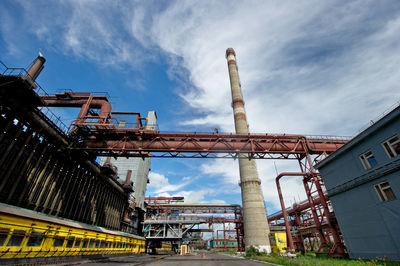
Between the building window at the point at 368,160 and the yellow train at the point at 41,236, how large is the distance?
58.9 feet

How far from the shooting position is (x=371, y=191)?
33.0ft

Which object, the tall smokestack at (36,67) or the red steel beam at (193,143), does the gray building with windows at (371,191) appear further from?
the tall smokestack at (36,67)

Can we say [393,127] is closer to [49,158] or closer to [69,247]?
[69,247]

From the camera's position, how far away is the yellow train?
713 cm

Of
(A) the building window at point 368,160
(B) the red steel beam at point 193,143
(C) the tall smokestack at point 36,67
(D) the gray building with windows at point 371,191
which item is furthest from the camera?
(B) the red steel beam at point 193,143

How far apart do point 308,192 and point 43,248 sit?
18.2m

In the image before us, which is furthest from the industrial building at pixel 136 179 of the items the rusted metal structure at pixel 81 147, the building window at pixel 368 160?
the building window at pixel 368 160

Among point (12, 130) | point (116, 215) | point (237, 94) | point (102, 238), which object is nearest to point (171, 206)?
point (116, 215)

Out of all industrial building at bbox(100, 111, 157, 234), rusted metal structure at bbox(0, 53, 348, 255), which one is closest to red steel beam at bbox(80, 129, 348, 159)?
rusted metal structure at bbox(0, 53, 348, 255)

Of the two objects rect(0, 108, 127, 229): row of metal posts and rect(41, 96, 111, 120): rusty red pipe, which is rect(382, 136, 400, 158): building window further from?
rect(0, 108, 127, 229): row of metal posts

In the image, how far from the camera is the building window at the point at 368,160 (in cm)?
1031

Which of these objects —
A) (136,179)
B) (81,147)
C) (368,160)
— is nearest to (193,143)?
(81,147)

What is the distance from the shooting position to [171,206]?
37.5 meters

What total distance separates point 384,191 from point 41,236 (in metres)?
17.7
